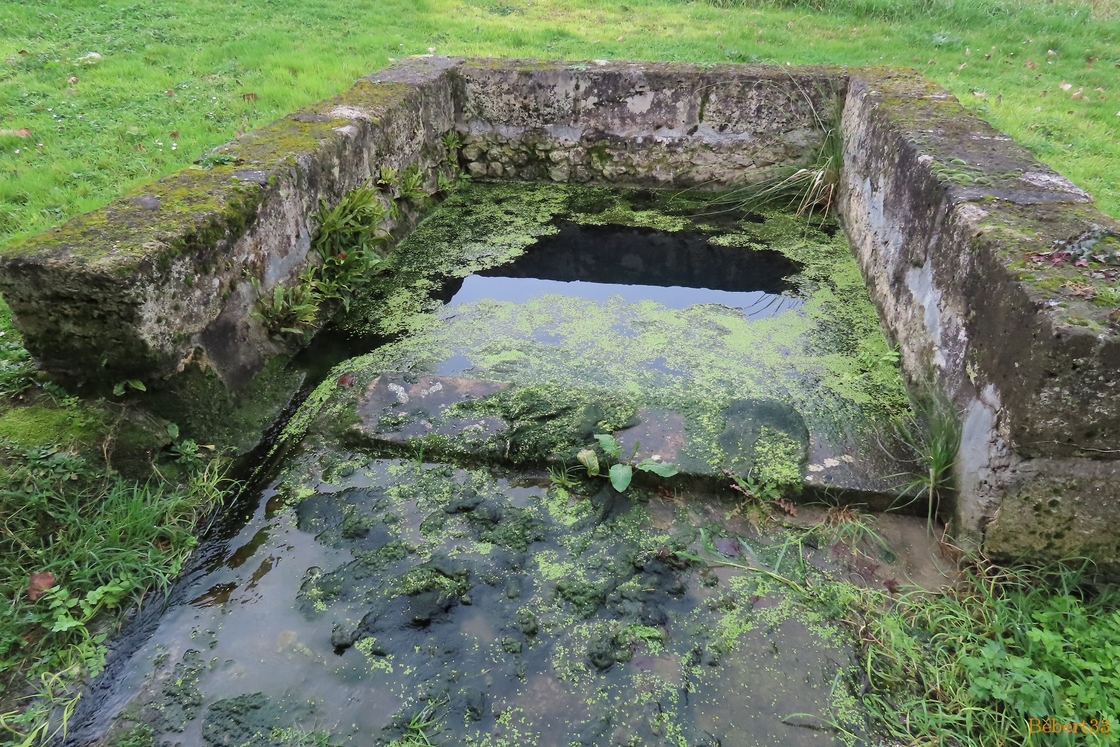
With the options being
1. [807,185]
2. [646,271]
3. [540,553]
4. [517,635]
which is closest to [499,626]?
[517,635]

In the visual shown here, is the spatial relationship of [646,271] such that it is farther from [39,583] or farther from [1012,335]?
[39,583]

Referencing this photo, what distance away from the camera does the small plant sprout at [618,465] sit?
6.52ft

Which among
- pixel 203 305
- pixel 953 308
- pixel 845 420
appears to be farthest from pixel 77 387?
pixel 953 308

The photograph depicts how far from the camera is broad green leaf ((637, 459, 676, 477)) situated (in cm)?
200

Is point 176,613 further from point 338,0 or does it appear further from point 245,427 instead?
point 338,0

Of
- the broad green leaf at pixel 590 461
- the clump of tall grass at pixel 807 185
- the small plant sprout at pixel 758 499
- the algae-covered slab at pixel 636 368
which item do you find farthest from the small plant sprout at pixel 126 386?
the clump of tall grass at pixel 807 185

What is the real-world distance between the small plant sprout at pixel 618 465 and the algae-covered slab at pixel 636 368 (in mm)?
37

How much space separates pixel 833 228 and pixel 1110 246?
2090 mm

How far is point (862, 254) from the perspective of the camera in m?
3.28

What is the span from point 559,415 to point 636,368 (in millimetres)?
507

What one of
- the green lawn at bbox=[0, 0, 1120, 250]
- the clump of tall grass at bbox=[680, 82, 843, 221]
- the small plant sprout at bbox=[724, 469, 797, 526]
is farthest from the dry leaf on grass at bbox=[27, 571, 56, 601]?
the clump of tall grass at bbox=[680, 82, 843, 221]

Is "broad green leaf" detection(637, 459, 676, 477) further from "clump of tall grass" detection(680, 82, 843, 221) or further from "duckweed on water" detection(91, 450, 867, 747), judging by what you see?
"clump of tall grass" detection(680, 82, 843, 221)

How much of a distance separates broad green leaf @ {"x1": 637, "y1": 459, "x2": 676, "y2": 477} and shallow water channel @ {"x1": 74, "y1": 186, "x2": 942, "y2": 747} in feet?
0.19

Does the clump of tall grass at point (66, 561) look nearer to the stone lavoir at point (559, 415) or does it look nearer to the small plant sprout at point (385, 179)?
the stone lavoir at point (559, 415)
